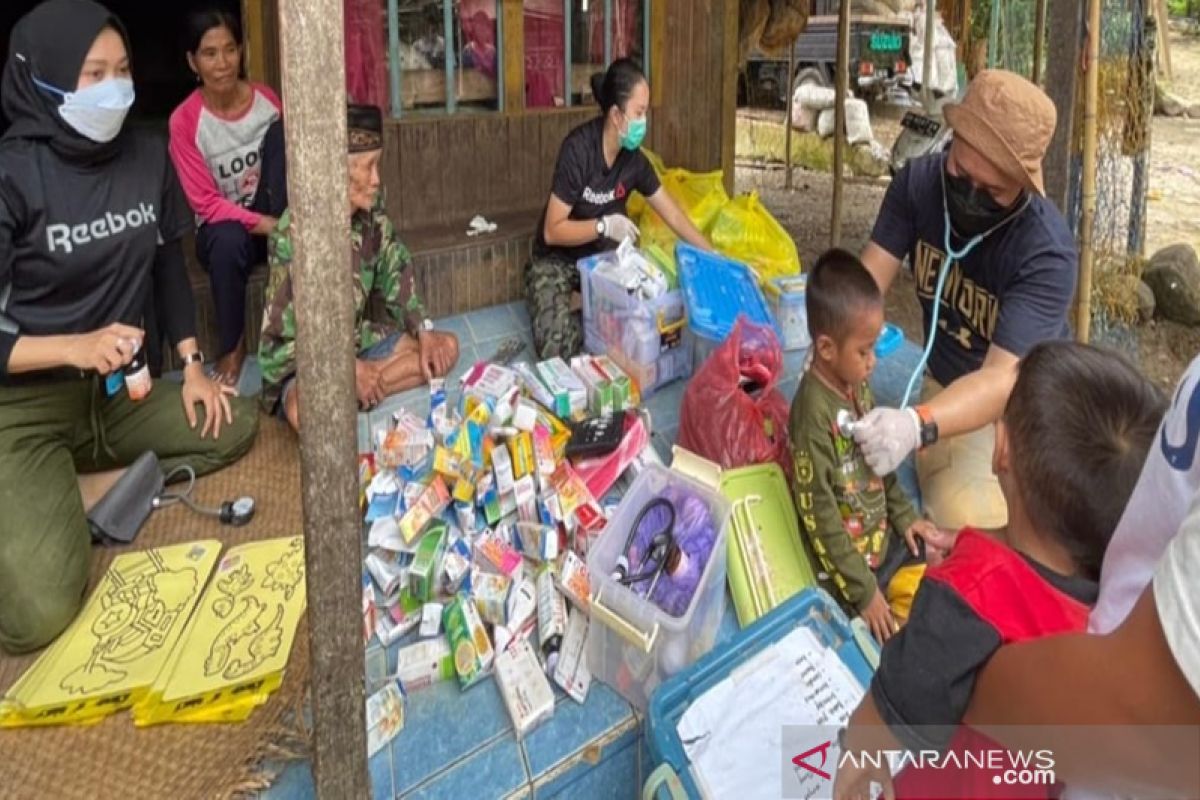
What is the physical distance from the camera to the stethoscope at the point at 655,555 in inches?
83.5

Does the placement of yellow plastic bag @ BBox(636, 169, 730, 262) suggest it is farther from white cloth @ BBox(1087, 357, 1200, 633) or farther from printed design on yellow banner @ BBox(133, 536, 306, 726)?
white cloth @ BBox(1087, 357, 1200, 633)

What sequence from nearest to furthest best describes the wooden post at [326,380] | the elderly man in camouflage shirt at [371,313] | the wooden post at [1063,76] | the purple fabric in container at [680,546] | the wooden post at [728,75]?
1. the wooden post at [326,380]
2. the purple fabric in container at [680,546]
3. the elderly man in camouflage shirt at [371,313]
4. the wooden post at [1063,76]
5. the wooden post at [728,75]

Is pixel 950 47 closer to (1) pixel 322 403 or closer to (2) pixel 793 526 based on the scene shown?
(2) pixel 793 526

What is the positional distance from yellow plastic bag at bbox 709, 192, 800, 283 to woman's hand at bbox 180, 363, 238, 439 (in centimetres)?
208

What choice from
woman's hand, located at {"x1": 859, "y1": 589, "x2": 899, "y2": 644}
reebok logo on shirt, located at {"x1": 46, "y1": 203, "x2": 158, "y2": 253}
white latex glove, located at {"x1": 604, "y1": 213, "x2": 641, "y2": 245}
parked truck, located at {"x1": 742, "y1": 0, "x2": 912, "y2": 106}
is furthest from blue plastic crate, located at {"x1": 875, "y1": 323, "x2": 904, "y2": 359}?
parked truck, located at {"x1": 742, "y1": 0, "x2": 912, "y2": 106}

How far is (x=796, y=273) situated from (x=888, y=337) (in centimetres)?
63

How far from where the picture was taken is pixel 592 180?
3490mm

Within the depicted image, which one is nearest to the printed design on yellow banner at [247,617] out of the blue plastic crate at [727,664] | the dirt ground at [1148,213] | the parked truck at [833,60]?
the blue plastic crate at [727,664]

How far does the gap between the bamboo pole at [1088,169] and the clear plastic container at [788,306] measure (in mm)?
954

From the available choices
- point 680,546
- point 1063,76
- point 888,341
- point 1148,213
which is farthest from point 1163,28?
point 680,546

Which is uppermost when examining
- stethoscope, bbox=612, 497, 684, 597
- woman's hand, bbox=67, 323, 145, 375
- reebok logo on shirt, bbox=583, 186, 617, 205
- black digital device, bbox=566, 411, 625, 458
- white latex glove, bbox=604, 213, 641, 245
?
reebok logo on shirt, bbox=583, 186, 617, 205

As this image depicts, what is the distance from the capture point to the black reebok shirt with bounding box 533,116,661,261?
345 cm

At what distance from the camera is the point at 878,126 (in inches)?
448

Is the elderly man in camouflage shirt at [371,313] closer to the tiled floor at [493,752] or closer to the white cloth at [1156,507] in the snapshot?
the tiled floor at [493,752]
